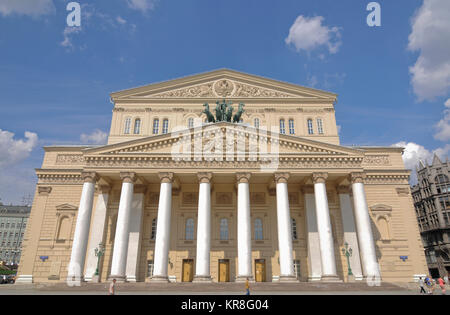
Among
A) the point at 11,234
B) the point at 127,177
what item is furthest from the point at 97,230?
the point at 11,234

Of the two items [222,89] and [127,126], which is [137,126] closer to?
[127,126]

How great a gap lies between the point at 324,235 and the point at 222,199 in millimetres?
11323

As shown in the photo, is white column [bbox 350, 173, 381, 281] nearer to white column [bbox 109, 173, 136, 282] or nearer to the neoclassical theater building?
the neoclassical theater building

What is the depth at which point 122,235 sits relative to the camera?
26922mm

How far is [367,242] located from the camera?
27000 mm

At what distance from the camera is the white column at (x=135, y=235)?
29828 millimetres

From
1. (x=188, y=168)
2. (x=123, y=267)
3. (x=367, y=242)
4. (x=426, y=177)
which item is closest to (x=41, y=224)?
(x=123, y=267)

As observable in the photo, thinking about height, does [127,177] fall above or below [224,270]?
above

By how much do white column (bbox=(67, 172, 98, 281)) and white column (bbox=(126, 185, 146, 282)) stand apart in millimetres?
4468

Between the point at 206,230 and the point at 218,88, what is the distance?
19311 millimetres

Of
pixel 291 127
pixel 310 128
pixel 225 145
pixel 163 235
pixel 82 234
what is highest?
pixel 291 127

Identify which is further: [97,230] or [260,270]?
[260,270]

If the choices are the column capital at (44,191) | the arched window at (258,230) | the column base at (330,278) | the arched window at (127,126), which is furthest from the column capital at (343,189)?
the column capital at (44,191)

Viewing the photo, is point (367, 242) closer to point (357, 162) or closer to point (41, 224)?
point (357, 162)
